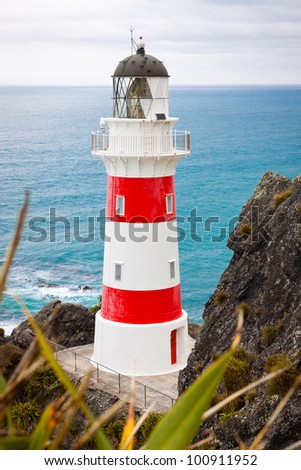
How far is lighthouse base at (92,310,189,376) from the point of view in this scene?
2184 cm

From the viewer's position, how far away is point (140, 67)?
21109 mm

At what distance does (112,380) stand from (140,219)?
430 centimetres

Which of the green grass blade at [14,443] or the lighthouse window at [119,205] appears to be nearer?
the green grass blade at [14,443]

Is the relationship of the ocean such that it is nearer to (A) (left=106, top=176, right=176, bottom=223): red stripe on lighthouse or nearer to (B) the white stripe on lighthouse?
(B) the white stripe on lighthouse

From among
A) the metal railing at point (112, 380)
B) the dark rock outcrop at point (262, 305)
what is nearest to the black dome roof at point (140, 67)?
the dark rock outcrop at point (262, 305)

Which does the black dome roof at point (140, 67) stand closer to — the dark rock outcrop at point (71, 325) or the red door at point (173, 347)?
the red door at point (173, 347)

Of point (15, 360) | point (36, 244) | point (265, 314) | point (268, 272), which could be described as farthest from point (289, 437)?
point (36, 244)

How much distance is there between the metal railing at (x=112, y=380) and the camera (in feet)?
66.3

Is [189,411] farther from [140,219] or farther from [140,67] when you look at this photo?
[140,67]

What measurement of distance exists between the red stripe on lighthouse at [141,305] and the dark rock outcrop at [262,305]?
454cm

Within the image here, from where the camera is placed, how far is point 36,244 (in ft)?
190

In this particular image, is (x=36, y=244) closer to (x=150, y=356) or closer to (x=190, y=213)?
(x=190, y=213)

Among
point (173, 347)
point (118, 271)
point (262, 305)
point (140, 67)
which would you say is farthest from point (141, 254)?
point (262, 305)
